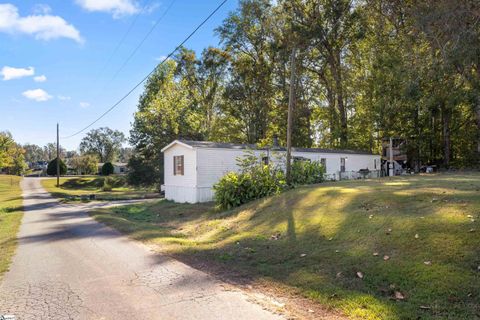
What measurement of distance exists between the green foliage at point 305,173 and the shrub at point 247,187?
106 centimetres

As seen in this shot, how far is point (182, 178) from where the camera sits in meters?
19.7

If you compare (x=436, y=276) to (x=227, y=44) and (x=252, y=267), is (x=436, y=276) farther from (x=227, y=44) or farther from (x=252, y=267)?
(x=227, y=44)

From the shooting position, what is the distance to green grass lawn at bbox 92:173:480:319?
4477 millimetres

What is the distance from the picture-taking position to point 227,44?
36.7 meters

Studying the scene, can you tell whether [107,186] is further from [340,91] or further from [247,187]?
[247,187]

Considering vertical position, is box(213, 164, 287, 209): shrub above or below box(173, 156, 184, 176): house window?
below

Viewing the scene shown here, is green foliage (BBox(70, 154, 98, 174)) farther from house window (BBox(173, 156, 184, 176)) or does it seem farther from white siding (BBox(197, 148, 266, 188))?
white siding (BBox(197, 148, 266, 188))

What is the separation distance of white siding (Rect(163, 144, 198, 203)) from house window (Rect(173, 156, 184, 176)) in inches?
6.6

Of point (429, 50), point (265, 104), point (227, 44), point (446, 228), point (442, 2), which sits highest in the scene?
point (227, 44)

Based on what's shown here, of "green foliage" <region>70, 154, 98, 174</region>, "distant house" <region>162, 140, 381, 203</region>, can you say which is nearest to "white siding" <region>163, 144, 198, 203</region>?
"distant house" <region>162, 140, 381, 203</region>

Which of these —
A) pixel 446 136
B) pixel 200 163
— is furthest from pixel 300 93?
pixel 200 163

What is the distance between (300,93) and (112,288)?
3256 centimetres

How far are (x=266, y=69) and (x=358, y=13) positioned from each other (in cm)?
959

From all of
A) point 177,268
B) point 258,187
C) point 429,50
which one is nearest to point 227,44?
point 258,187
